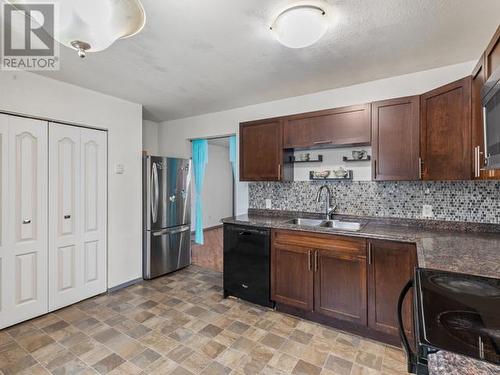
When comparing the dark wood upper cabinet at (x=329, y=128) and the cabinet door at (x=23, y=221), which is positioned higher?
the dark wood upper cabinet at (x=329, y=128)

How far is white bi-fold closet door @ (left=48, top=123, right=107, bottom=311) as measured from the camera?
2724 millimetres

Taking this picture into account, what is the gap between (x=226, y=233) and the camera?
117 inches

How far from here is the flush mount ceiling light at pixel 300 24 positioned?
156cm

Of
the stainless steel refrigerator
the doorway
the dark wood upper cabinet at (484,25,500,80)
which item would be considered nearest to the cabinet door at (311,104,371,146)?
the dark wood upper cabinet at (484,25,500,80)

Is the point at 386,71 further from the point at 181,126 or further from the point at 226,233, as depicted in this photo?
the point at 181,126

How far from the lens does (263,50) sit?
2.11 metres

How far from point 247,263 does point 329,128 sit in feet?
5.52

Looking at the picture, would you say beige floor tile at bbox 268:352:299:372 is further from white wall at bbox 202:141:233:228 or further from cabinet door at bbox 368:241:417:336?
white wall at bbox 202:141:233:228

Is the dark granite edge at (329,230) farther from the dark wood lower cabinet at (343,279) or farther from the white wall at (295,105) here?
the white wall at (295,105)

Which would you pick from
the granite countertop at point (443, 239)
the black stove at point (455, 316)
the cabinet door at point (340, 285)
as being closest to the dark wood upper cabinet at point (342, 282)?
the cabinet door at point (340, 285)

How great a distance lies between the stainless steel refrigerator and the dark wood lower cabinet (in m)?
1.77

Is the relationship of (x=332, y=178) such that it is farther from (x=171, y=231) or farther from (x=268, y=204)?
(x=171, y=231)

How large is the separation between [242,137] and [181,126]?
1.57 meters

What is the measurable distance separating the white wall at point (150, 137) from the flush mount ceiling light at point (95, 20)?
339cm
